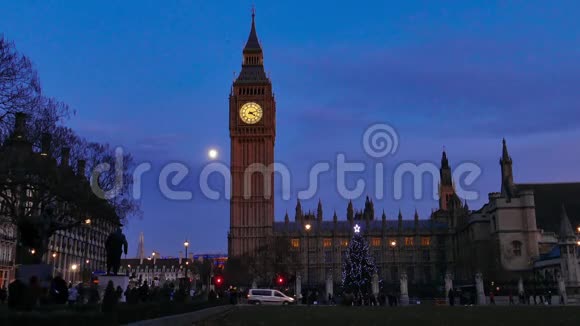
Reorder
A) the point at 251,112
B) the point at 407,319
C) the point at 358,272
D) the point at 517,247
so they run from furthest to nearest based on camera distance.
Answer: the point at 251,112, the point at 517,247, the point at 358,272, the point at 407,319

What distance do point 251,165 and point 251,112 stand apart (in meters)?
12.5

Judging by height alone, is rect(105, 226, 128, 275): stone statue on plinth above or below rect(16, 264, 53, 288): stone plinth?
above

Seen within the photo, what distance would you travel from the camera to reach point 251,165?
133000 mm

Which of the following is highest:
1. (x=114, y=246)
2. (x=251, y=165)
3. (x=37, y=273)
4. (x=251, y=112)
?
(x=251, y=112)

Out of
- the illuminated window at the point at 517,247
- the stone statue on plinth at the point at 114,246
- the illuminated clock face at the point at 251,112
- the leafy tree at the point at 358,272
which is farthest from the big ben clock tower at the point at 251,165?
the stone statue on plinth at the point at 114,246

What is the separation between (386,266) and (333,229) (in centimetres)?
1439

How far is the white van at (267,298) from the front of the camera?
181 ft

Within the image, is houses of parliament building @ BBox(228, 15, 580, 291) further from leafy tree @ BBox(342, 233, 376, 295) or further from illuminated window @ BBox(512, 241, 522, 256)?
leafy tree @ BBox(342, 233, 376, 295)

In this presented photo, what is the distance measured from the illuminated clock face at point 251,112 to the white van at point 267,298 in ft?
268

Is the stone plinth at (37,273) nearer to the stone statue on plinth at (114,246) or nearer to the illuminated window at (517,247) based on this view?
the stone statue on plinth at (114,246)

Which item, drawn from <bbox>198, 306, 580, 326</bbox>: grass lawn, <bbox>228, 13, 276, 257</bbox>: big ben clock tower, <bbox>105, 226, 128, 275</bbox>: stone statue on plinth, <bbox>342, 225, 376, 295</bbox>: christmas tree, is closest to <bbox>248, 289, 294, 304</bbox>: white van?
<bbox>342, 225, 376, 295</bbox>: christmas tree

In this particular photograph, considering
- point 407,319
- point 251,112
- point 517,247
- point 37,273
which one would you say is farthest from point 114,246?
point 251,112

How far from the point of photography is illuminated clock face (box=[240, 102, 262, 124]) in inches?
5325

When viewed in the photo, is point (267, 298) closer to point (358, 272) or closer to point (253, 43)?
point (358, 272)
